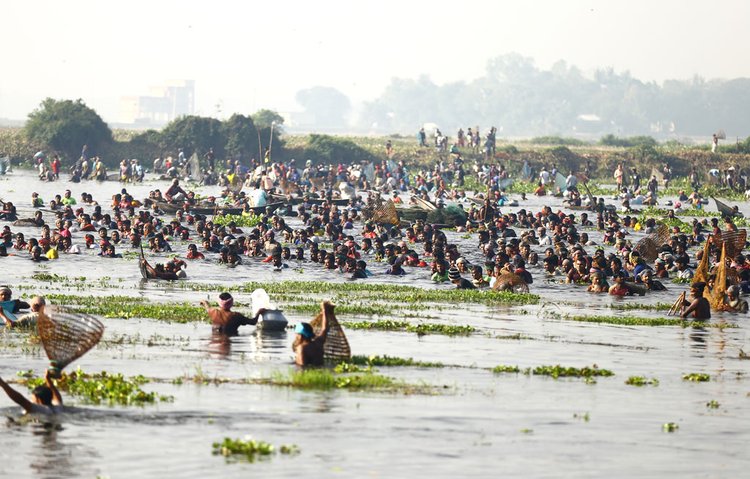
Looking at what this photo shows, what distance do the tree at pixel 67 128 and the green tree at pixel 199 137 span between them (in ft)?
18.5

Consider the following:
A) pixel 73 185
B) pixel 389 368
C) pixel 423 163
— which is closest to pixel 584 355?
pixel 389 368

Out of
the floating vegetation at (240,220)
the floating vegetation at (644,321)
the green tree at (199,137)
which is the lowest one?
the floating vegetation at (644,321)

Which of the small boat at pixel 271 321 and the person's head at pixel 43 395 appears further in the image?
the small boat at pixel 271 321

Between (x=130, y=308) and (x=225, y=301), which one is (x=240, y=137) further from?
(x=225, y=301)

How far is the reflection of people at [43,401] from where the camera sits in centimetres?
1802

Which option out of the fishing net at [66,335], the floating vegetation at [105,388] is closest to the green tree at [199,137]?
the floating vegetation at [105,388]

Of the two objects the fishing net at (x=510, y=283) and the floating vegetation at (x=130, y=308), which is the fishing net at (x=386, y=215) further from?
the floating vegetation at (x=130, y=308)

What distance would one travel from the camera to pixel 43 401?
1823cm

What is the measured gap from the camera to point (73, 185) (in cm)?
8162

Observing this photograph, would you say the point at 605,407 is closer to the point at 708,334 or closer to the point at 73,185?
the point at 708,334

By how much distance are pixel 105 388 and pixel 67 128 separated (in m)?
79.8

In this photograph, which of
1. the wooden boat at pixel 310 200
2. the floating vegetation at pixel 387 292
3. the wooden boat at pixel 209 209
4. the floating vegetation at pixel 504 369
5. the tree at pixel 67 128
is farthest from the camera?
the tree at pixel 67 128

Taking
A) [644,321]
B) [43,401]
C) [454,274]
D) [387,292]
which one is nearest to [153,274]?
[387,292]

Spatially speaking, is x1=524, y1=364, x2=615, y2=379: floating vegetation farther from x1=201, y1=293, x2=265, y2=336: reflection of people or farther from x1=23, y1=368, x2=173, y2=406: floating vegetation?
x1=23, y1=368, x2=173, y2=406: floating vegetation
